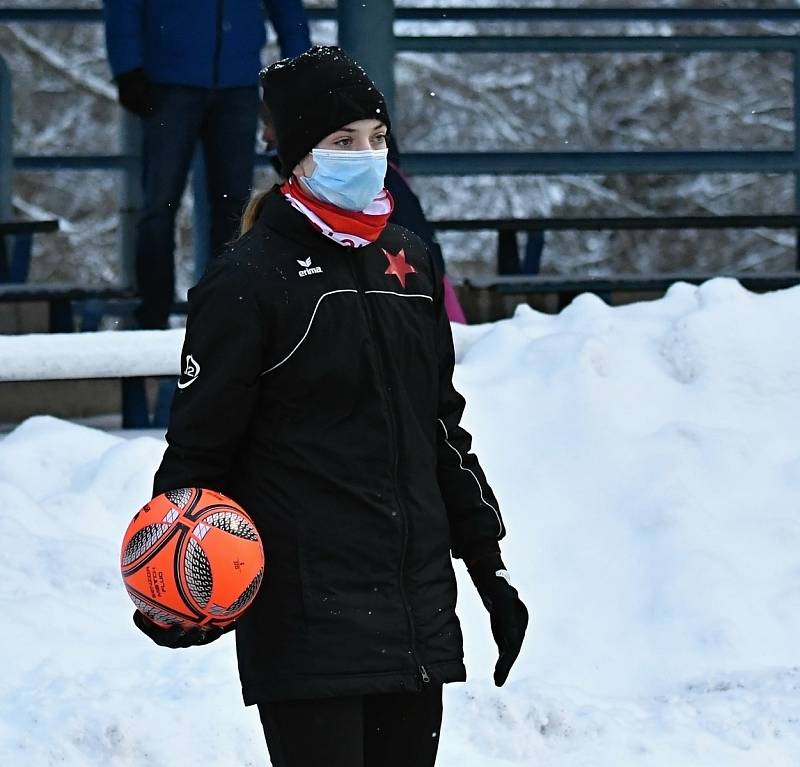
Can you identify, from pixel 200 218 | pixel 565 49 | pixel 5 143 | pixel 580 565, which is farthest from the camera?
pixel 565 49

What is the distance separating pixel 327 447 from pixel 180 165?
452 centimetres

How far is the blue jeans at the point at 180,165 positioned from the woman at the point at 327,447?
415cm

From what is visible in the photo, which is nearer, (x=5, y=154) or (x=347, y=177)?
(x=347, y=177)

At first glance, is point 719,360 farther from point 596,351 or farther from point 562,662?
point 562,662

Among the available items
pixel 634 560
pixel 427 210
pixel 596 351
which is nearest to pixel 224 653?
pixel 634 560

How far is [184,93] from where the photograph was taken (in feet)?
23.6

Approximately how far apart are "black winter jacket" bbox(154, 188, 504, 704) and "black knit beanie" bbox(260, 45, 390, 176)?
113mm

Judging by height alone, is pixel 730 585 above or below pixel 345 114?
below

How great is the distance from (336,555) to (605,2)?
19159mm

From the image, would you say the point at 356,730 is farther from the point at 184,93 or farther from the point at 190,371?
the point at 184,93

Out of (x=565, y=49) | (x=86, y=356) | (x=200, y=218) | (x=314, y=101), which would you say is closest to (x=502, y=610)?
(x=314, y=101)

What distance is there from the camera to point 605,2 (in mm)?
21203

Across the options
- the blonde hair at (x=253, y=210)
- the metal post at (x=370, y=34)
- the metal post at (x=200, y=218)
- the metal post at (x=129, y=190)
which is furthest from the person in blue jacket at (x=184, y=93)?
the blonde hair at (x=253, y=210)

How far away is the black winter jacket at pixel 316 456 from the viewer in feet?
9.56
